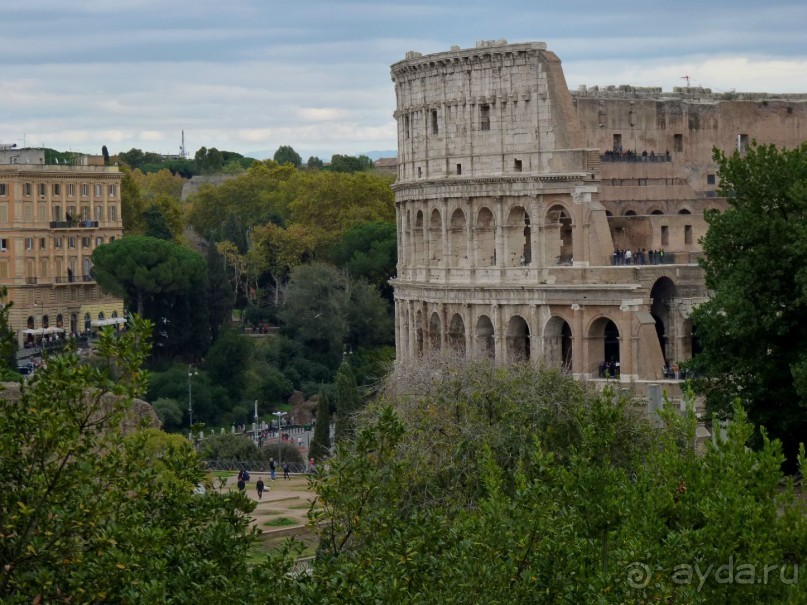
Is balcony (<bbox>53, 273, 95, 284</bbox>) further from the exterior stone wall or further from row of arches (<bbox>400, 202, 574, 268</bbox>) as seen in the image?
the exterior stone wall

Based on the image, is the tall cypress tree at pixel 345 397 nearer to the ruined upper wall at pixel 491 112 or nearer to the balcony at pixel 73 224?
the ruined upper wall at pixel 491 112

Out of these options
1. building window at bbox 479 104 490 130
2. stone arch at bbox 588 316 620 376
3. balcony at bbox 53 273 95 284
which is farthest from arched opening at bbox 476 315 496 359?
balcony at bbox 53 273 95 284

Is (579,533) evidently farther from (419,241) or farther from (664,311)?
(419,241)

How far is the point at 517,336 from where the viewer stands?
7625cm

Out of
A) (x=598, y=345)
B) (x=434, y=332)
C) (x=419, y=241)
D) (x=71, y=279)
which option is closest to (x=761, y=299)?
(x=598, y=345)

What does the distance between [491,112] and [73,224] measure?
40500 millimetres

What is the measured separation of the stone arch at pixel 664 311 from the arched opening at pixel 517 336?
485 cm

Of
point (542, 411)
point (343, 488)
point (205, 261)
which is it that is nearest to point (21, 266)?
point (205, 261)

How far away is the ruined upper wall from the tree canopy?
22.4 m

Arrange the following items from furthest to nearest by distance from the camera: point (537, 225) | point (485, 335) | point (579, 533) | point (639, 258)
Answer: point (485, 335)
point (537, 225)
point (639, 258)
point (579, 533)

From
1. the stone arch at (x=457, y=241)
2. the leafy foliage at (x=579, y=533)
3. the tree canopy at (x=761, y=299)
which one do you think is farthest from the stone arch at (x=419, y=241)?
the leafy foliage at (x=579, y=533)

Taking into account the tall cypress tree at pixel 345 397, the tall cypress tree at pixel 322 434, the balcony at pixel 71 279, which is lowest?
the tall cypress tree at pixel 322 434

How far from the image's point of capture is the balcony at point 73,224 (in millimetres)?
109406

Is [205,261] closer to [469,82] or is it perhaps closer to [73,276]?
[73,276]
